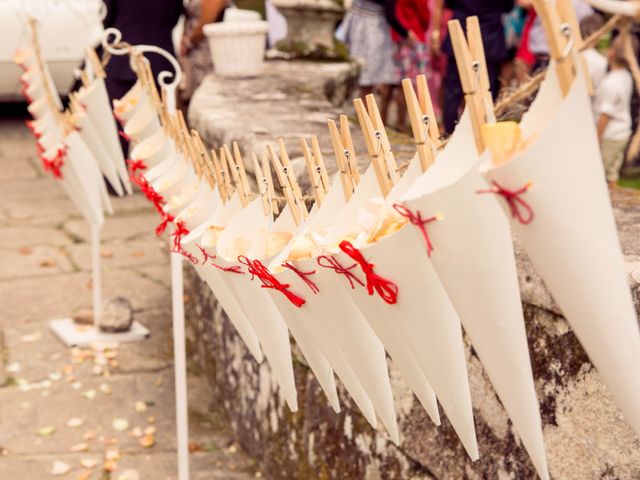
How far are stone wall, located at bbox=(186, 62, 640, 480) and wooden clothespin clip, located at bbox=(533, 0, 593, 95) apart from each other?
0.63m

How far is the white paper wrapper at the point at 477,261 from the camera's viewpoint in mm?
1078

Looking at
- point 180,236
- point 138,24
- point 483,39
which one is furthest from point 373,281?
point 138,24

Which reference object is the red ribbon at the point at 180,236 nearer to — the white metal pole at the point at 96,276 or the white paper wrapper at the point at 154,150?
the white paper wrapper at the point at 154,150

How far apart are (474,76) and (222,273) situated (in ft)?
A: 2.40

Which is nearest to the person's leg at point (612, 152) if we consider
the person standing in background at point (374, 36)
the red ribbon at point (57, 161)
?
the person standing in background at point (374, 36)

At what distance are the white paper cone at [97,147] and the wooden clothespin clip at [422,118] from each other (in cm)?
181

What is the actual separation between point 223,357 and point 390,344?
208 centimetres

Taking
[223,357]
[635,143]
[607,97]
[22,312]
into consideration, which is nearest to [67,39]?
[22,312]

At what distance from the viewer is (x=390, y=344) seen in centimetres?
131

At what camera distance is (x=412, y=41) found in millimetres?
6707

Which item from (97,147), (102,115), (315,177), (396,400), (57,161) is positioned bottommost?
(396,400)

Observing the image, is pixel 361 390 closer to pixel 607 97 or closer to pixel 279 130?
pixel 279 130

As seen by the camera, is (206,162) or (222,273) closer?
(222,273)

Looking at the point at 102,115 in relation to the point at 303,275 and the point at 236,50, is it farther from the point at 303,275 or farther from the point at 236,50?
the point at 236,50
